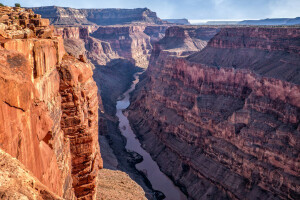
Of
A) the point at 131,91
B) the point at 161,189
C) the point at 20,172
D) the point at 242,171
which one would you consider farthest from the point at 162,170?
the point at 131,91

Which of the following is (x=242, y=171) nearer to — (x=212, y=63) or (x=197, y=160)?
(x=197, y=160)

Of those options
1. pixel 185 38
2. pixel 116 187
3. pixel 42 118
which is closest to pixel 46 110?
pixel 42 118

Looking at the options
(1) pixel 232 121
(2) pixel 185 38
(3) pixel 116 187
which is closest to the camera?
(3) pixel 116 187

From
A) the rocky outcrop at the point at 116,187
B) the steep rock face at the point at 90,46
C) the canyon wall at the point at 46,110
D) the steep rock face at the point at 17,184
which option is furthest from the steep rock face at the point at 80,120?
the steep rock face at the point at 90,46

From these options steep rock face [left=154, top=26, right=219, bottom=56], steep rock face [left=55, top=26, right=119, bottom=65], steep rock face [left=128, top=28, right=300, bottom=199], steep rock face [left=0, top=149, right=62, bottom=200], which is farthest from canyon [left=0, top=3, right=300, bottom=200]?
steep rock face [left=55, top=26, right=119, bottom=65]

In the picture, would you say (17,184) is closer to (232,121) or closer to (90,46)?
(232,121)

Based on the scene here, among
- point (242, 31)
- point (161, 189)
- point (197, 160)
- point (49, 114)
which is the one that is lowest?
point (161, 189)

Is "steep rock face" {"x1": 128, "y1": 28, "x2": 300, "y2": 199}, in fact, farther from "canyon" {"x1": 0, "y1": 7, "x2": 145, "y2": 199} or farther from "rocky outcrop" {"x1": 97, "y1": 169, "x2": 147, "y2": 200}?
"canyon" {"x1": 0, "y1": 7, "x2": 145, "y2": 199}
